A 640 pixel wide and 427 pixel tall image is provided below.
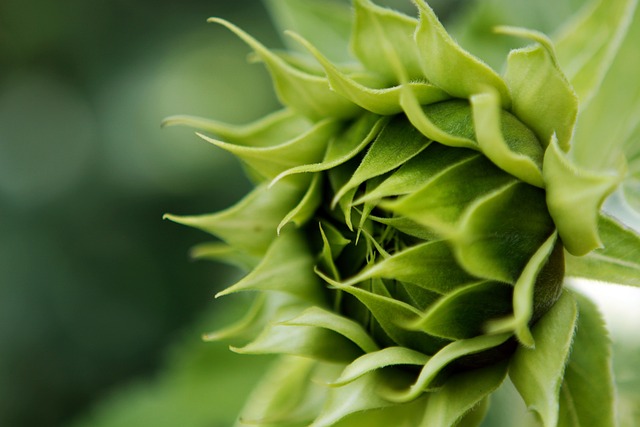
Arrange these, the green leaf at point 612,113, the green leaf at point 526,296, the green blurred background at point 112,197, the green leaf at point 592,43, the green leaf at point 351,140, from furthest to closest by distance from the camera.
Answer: the green blurred background at point 112,197
the green leaf at point 612,113
the green leaf at point 592,43
the green leaf at point 351,140
the green leaf at point 526,296

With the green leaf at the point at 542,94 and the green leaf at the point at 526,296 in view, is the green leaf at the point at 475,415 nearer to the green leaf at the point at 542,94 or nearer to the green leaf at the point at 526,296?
the green leaf at the point at 526,296

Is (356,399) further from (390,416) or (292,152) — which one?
(292,152)

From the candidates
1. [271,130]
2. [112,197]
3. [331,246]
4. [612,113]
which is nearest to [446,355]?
[331,246]

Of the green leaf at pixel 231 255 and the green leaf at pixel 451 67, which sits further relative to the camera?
the green leaf at pixel 231 255

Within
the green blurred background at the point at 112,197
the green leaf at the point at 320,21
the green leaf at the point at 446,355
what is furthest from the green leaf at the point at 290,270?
the green blurred background at the point at 112,197

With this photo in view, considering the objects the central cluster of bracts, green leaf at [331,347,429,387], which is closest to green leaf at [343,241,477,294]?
the central cluster of bracts

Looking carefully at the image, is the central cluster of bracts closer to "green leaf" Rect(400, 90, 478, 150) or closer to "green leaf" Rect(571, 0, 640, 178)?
"green leaf" Rect(400, 90, 478, 150)
